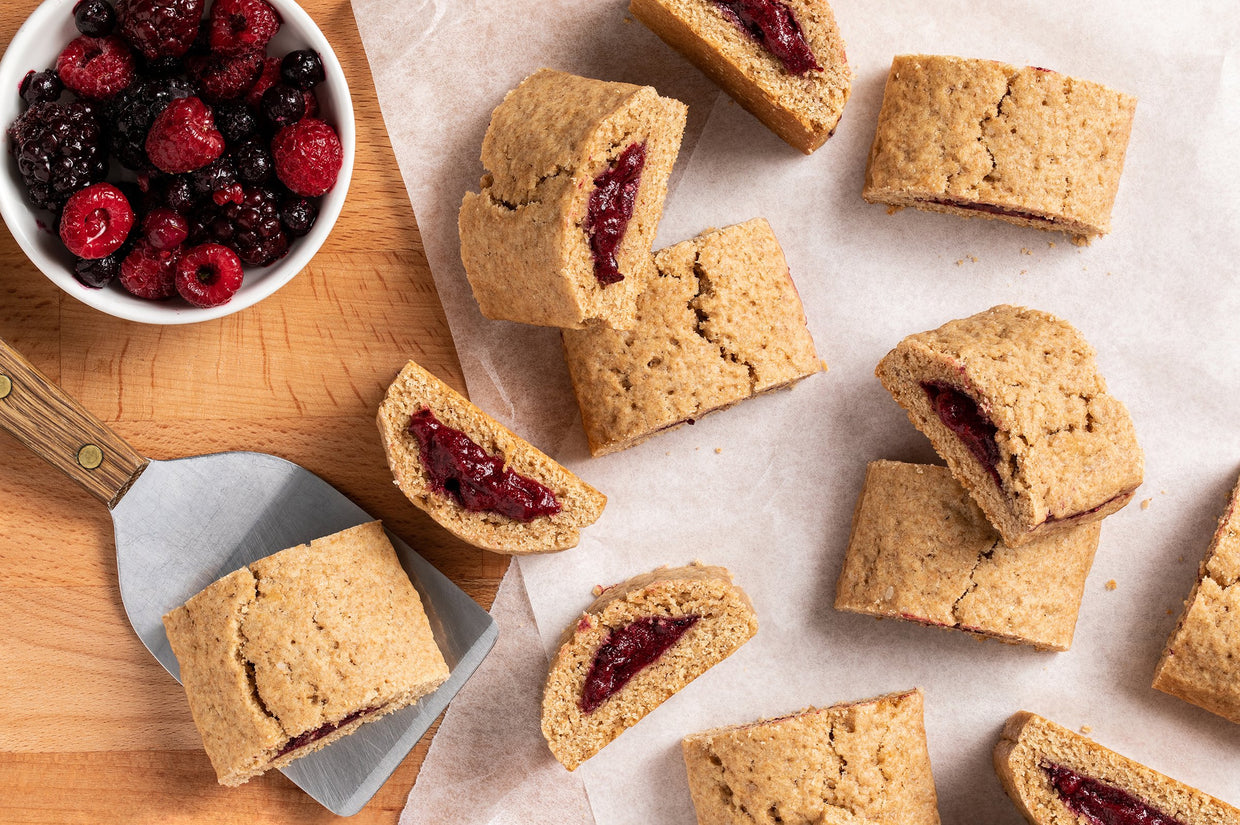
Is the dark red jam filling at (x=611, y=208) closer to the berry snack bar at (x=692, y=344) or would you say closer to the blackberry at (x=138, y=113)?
the berry snack bar at (x=692, y=344)

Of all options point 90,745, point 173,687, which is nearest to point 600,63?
point 173,687

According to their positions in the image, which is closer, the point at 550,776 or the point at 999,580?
the point at 999,580

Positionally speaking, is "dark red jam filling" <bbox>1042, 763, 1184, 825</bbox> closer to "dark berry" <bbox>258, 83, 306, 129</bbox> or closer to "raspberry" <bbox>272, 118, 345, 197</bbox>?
"raspberry" <bbox>272, 118, 345, 197</bbox>

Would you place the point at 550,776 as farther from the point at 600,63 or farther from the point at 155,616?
the point at 600,63

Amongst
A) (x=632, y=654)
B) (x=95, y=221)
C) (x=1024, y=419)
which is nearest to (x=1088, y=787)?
(x=1024, y=419)

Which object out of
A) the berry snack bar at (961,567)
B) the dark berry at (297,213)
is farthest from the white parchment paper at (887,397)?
the dark berry at (297,213)

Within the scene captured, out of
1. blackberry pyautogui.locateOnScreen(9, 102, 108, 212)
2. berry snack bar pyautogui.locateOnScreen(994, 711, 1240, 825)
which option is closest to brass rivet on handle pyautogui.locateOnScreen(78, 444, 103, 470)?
blackberry pyautogui.locateOnScreen(9, 102, 108, 212)
